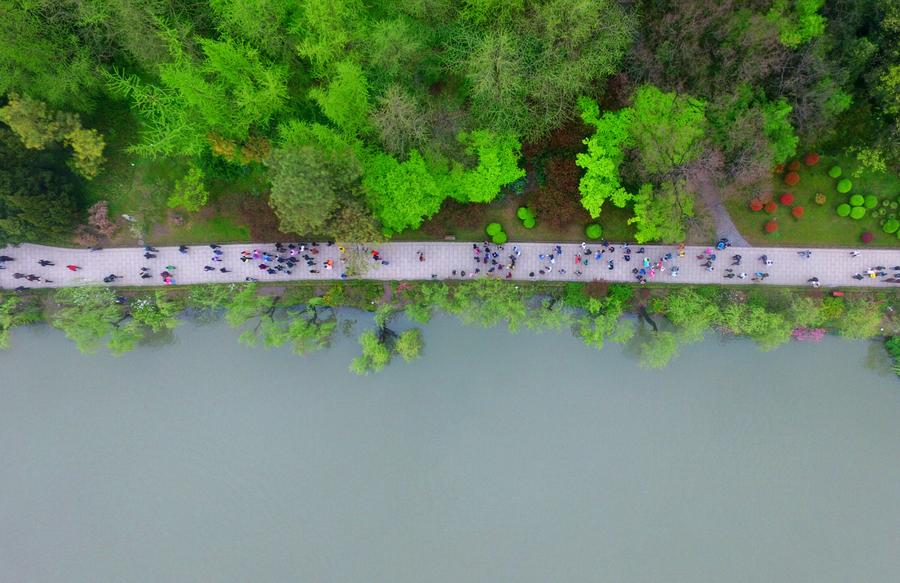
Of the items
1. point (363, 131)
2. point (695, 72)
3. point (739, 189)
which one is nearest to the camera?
point (695, 72)

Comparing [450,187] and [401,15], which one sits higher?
[401,15]

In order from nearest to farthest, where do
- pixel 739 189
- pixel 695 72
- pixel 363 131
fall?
pixel 695 72, pixel 363 131, pixel 739 189

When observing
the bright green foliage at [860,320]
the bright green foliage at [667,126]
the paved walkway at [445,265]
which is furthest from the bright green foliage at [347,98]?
the bright green foliage at [860,320]

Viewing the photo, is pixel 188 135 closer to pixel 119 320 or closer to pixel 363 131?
pixel 363 131

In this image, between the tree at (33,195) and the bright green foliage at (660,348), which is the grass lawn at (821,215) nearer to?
the bright green foliage at (660,348)

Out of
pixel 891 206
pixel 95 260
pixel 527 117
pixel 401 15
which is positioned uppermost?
pixel 401 15

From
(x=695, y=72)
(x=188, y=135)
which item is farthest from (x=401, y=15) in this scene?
(x=695, y=72)

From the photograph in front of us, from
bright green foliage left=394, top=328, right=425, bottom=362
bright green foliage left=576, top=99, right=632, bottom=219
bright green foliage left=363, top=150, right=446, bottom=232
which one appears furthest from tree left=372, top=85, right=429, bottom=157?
bright green foliage left=394, top=328, right=425, bottom=362

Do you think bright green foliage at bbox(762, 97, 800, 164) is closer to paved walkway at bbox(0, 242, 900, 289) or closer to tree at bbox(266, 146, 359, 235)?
paved walkway at bbox(0, 242, 900, 289)
